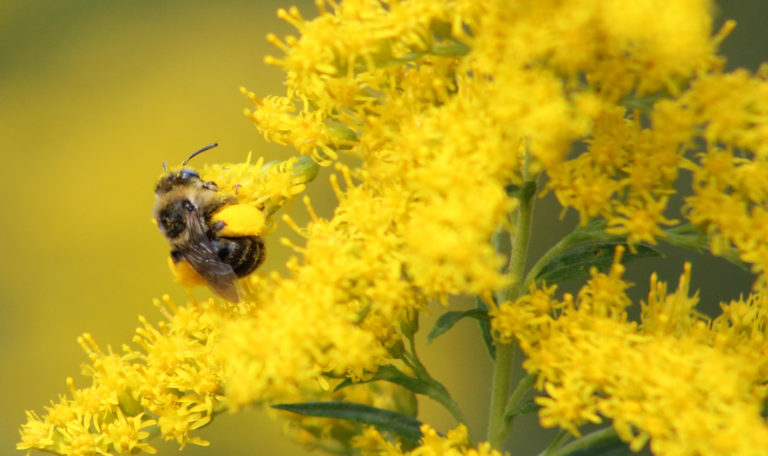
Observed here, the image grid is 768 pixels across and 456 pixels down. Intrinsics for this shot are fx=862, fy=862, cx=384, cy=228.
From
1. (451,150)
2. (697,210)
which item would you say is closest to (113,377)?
(451,150)

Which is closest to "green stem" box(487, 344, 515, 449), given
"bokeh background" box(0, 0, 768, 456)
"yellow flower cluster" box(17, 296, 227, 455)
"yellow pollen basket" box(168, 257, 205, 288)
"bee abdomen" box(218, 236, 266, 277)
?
"yellow flower cluster" box(17, 296, 227, 455)

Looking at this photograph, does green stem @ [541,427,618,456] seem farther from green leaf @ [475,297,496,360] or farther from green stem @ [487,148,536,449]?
green leaf @ [475,297,496,360]

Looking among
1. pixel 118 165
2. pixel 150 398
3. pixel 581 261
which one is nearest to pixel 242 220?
pixel 150 398

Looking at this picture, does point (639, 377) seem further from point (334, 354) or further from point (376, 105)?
point (376, 105)

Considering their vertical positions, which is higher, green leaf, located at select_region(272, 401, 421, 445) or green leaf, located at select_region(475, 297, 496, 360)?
green leaf, located at select_region(475, 297, 496, 360)

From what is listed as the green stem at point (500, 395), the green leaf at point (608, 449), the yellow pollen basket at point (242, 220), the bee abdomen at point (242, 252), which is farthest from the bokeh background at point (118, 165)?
the green leaf at point (608, 449)

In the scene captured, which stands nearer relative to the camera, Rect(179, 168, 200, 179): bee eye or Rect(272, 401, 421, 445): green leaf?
Rect(272, 401, 421, 445): green leaf

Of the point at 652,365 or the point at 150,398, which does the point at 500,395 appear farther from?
the point at 150,398
